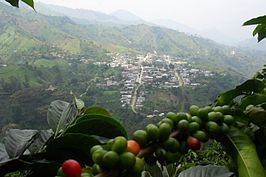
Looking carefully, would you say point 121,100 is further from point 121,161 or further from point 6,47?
point 121,161

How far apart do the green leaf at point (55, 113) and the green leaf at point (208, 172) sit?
1.15ft

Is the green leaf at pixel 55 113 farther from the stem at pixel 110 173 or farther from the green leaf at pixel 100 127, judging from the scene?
the stem at pixel 110 173

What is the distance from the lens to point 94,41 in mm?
106438

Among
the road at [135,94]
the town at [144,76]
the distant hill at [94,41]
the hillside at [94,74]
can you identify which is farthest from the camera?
the distant hill at [94,41]

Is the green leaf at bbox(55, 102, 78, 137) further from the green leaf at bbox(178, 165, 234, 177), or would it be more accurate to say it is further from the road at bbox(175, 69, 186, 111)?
the road at bbox(175, 69, 186, 111)

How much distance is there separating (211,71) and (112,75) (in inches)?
824

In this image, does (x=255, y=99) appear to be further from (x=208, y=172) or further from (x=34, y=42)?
(x=34, y=42)

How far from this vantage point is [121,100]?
177 feet

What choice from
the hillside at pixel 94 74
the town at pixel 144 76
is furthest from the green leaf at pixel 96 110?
the town at pixel 144 76

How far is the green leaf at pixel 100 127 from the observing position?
2.51 ft

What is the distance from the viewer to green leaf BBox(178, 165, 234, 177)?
2.61 ft

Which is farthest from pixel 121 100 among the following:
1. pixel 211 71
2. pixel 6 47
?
pixel 6 47

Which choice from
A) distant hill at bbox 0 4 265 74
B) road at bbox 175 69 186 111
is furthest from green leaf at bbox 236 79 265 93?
distant hill at bbox 0 4 265 74

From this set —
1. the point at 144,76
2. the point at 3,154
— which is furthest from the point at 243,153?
the point at 144,76
